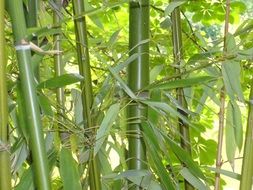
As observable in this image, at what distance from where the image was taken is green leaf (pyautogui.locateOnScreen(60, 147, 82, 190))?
50 centimetres

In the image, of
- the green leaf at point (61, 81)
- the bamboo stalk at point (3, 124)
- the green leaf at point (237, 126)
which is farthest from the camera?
the green leaf at point (237, 126)

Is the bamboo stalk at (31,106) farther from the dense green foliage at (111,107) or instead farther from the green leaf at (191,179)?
the green leaf at (191,179)

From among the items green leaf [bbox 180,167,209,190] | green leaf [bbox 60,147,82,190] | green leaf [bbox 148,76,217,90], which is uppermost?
green leaf [bbox 148,76,217,90]

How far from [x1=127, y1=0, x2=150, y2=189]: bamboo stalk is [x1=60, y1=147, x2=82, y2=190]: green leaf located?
10 centimetres

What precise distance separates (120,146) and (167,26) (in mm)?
270

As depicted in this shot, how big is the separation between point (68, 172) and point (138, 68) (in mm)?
170

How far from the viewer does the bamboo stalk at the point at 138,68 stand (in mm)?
591

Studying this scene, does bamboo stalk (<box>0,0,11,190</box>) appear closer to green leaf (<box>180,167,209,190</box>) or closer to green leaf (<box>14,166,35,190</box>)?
green leaf (<box>14,166,35,190</box>)

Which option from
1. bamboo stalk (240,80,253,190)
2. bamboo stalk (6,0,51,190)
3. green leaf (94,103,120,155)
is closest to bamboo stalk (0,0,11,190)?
bamboo stalk (6,0,51,190)

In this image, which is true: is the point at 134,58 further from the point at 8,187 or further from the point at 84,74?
the point at 8,187

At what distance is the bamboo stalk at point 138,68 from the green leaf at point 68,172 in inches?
4.0

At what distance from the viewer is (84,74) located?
1.77 feet

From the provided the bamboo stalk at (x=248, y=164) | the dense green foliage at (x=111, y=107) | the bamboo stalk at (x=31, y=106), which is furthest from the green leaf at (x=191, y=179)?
the bamboo stalk at (x=31, y=106)

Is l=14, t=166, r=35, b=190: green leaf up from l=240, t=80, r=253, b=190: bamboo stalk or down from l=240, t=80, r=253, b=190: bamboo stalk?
down
